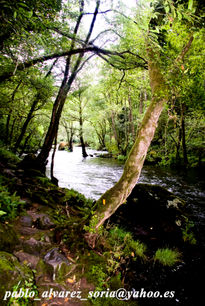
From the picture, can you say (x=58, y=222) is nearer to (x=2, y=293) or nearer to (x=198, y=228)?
(x=2, y=293)

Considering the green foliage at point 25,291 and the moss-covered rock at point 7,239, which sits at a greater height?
the moss-covered rock at point 7,239

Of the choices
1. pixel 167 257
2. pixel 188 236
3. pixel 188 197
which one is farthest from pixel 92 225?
pixel 188 197

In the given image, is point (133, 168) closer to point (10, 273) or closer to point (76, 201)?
point (10, 273)

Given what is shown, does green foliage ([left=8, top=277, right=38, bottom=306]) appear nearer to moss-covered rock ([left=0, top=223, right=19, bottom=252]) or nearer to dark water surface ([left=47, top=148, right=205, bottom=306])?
moss-covered rock ([left=0, top=223, right=19, bottom=252])

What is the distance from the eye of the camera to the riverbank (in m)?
2.70

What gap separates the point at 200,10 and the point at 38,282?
5.94 meters

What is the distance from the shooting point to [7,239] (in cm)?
287

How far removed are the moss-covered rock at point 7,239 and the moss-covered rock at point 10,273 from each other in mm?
405

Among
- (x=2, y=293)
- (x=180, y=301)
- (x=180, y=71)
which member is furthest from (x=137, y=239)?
(x=180, y=71)

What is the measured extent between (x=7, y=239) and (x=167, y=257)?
4.08m

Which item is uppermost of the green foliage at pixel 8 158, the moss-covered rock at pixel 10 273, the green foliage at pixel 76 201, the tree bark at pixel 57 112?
the tree bark at pixel 57 112

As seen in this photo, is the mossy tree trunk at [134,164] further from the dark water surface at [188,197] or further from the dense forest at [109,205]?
the dark water surface at [188,197]

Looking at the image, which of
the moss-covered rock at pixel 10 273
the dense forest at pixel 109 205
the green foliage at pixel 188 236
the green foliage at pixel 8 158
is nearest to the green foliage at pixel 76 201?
the dense forest at pixel 109 205

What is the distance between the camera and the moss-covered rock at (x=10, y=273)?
2000mm
